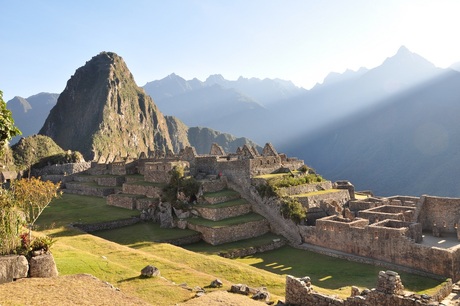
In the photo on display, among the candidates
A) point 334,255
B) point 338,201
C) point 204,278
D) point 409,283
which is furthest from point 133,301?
point 338,201

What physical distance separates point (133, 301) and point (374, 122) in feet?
384

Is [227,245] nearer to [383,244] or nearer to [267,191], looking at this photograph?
[267,191]

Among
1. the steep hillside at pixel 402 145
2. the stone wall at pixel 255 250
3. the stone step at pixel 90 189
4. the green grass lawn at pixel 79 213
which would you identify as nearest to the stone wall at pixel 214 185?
the green grass lawn at pixel 79 213

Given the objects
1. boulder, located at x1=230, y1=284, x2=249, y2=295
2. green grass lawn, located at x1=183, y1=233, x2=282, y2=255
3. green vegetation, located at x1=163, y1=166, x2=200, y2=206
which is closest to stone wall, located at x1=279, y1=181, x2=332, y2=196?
green grass lawn, located at x1=183, y1=233, x2=282, y2=255

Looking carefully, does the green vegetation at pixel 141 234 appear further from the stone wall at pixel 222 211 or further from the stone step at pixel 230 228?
the stone wall at pixel 222 211

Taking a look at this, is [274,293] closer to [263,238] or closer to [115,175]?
[263,238]

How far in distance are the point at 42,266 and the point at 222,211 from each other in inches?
702

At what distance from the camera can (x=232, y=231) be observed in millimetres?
26344

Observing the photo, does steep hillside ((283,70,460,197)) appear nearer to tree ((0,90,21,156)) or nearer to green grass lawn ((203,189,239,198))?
green grass lawn ((203,189,239,198))

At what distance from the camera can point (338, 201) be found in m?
31.3

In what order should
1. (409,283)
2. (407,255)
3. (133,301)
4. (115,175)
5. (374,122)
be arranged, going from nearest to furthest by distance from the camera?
(133,301)
(409,283)
(407,255)
(115,175)
(374,122)

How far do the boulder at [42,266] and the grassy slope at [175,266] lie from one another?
2.04 meters

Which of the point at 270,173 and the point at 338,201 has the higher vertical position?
the point at 270,173

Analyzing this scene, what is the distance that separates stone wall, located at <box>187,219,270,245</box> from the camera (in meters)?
25.7
